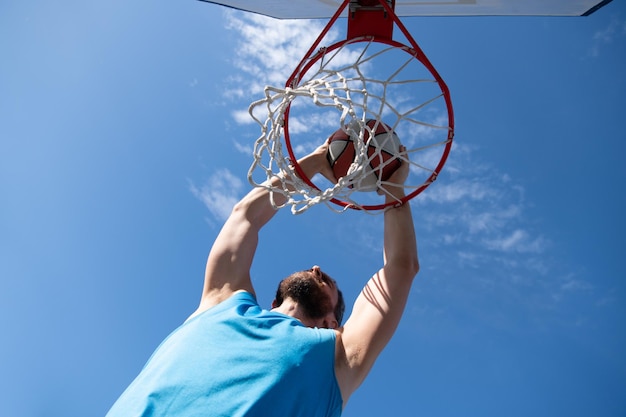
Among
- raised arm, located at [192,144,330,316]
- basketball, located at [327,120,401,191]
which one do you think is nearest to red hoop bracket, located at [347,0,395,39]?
basketball, located at [327,120,401,191]

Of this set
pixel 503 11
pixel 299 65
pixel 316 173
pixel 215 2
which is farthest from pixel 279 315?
pixel 503 11

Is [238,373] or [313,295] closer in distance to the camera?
[238,373]

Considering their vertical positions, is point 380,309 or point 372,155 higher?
point 372,155

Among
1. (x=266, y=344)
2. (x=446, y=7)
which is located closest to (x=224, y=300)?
(x=266, y=344)

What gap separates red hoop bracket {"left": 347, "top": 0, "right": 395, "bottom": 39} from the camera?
11.4 feet

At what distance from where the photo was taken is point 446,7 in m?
4.47

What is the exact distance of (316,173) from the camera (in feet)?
11.0

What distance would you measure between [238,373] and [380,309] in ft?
2.39

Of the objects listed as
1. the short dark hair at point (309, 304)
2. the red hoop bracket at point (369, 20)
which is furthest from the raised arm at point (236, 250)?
the red hoop bracket at point (369, 20)

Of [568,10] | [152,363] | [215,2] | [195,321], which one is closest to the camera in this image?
[152,363]

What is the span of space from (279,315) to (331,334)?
27 cm

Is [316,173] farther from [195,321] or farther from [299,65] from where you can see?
[195,321]

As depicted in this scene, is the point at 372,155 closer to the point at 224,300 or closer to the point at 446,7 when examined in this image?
the point at 224,300

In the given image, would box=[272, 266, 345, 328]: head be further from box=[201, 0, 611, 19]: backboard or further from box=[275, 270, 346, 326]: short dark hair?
box=[201, 0, 611, 19]: backboard
